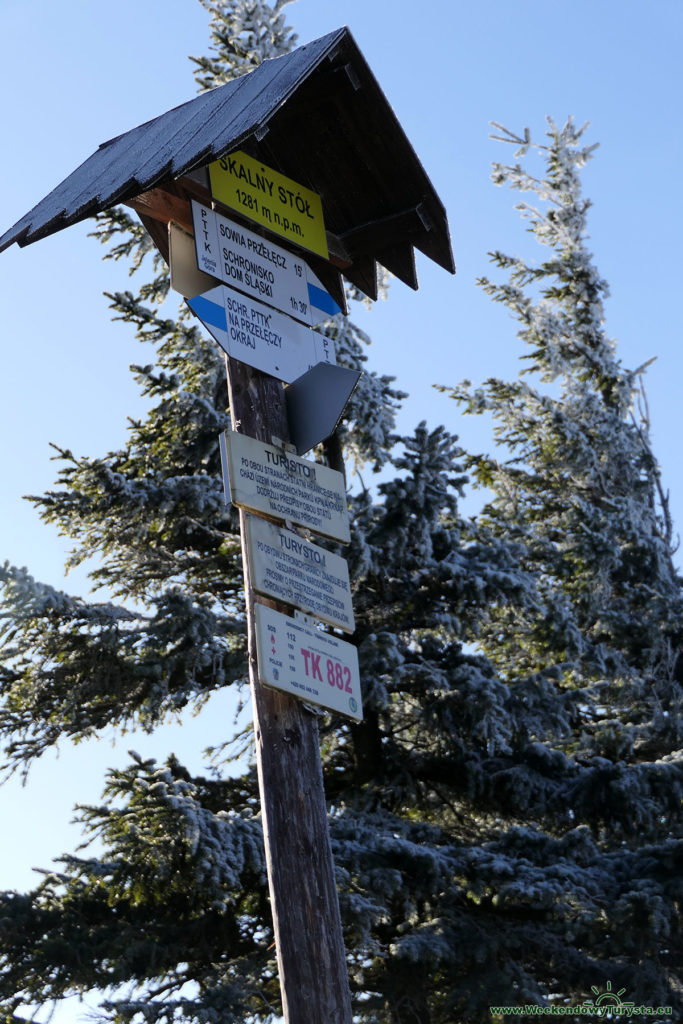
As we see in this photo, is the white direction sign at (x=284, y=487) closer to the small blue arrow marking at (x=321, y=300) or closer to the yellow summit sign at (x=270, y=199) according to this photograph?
the small blue arrow marking at (x=321, y=300)

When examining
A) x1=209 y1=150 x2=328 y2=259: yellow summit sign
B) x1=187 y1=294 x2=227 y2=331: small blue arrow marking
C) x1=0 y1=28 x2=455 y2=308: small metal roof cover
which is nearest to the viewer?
x1=187 y1=294 x2=227 y2=331: small blue arrow marking

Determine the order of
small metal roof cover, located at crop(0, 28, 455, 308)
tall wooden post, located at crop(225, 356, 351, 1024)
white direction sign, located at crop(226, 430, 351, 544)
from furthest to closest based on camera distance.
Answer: small metal roof cover, located at crop(0, 28, 455, 308) → white direction sign, located at crop(226, 430, 351, 544) → tall wooden post, located at crop(225, 356, 351, 1024)

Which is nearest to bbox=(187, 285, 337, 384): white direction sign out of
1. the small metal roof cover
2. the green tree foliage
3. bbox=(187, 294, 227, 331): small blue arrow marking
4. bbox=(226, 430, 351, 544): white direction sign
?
bbox=(187, 294, 227, 331): small blue arrow marking

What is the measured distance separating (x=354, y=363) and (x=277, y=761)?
805 centimetres

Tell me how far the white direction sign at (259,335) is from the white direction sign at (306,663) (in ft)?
4.36

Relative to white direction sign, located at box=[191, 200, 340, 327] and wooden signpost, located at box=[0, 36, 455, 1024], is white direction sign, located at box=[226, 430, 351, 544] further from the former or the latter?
white direction sign, located at box=[191, 200, 340, 327]

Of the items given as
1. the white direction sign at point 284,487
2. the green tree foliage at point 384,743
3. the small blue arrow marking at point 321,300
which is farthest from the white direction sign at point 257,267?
the green tree foliage at point 384,743

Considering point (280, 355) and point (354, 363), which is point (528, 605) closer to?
point (354, 363)

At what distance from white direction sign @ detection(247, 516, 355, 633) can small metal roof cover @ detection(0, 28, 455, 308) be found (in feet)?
5.43

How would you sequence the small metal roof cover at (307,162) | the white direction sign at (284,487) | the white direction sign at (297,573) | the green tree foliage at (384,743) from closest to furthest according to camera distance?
the white direction sign at (297,573) < the white direction sign at (284,487) < the small metal roof cover at (307,162) < the green tree foliage at (384,743)

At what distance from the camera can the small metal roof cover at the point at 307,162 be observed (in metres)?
5.77

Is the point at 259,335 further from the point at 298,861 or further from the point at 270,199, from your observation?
the point at 298,861

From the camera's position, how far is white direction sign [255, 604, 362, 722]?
16.2ft

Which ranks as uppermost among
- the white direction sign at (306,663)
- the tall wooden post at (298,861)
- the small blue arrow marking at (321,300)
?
the small blue arrow marking at (321,300)
